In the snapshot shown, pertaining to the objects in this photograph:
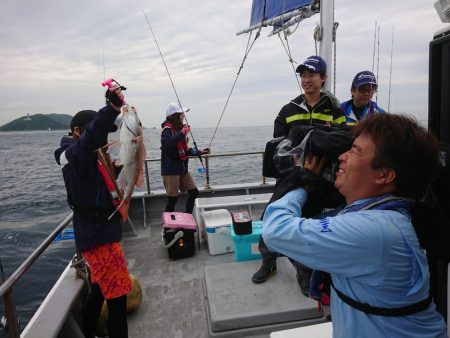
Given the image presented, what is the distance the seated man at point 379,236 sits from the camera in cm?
99

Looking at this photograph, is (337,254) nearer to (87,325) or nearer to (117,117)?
(117,117)

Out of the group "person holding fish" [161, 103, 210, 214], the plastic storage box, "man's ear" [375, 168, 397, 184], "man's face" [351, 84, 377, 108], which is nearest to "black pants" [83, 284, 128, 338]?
the plastic storage box

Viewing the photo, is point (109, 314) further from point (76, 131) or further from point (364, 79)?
point (364, 79)

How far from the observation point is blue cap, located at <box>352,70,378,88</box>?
3408 mm

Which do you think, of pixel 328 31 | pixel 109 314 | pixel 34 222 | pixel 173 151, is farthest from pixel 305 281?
pixel 34 222

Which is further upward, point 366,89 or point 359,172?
point 366,89

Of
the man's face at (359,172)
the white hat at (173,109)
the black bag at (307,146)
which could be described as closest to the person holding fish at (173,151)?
the white hat at (173,109)

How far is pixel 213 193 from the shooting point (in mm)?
6094

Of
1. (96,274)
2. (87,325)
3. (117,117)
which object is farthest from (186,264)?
(117,117)

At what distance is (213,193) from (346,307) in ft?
16.4

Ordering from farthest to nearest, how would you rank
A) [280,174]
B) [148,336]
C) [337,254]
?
[148,336]
[280,174]
[337,254]

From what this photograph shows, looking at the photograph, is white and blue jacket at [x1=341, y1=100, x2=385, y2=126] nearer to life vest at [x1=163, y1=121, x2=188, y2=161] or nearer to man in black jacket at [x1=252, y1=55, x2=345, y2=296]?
man in black jacket at [x1=252, y1=55, x2=345, y2=296]

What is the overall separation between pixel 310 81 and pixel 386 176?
1937 millimetres

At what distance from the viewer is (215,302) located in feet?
9.28
